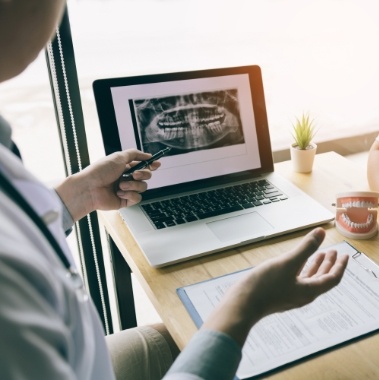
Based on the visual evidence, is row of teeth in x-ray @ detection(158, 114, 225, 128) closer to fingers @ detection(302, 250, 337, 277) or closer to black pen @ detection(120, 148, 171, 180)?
black pen @ detection(120, 148, 171, 180)

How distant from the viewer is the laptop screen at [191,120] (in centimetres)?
110

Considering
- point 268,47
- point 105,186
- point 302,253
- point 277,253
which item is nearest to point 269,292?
point 302,253

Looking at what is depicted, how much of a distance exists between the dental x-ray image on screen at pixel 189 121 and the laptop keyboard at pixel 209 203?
0.13 meters

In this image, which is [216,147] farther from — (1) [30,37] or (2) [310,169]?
(1) [30,37]

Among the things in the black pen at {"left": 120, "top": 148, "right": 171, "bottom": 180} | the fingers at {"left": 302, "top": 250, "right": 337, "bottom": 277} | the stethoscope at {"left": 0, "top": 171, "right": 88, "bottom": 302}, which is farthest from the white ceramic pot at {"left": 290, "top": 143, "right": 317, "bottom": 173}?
the stethoscope at {"left": 0, "top": 171, "right": 88, "bottom": 302}

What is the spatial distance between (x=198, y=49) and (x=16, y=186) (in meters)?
1.07

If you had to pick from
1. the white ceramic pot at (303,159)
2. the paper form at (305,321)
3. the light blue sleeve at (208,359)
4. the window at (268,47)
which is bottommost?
the paper form at (305,321)

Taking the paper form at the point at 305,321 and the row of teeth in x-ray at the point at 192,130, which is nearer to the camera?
the paper form at the point at 305,321

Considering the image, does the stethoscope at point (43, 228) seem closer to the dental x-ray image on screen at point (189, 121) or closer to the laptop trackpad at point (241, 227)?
the laptop trackpad at point (241, 227)

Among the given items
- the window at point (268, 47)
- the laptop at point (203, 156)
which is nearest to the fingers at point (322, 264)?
the laptop at point (203, 156)

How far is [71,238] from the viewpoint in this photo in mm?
1546

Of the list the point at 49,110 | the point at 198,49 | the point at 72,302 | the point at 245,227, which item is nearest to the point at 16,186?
the point at 72,302

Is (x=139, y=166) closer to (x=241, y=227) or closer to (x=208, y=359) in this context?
(x=241, y=227)

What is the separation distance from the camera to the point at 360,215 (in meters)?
0.96
